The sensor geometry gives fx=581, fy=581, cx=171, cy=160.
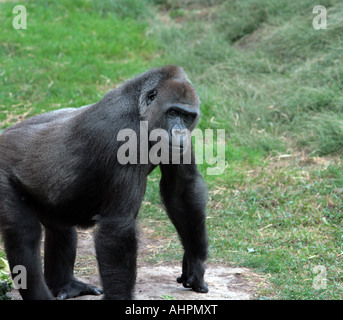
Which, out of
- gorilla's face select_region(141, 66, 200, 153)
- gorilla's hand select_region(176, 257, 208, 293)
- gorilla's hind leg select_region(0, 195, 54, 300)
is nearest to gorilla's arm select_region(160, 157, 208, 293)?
gorilla's hand select_region(176, 257, 208, 293)

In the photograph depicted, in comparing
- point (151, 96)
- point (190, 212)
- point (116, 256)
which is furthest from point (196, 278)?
point (151, 96)

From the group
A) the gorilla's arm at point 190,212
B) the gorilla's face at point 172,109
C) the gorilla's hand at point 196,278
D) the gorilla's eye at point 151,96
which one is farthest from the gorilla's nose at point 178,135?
the gorilla's hand at point 196,278

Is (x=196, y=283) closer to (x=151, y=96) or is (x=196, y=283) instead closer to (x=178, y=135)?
(x=178, y=135)

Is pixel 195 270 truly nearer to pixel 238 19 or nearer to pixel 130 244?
pixel 130 244

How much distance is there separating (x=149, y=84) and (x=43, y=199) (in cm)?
125

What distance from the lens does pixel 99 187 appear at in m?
4.48

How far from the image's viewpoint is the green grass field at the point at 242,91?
616cm

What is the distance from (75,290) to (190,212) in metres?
1.20

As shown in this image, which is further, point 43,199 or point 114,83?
point 114,83

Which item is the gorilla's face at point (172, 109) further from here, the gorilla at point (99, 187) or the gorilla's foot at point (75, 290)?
the gorilla's foot at point (75, 290)

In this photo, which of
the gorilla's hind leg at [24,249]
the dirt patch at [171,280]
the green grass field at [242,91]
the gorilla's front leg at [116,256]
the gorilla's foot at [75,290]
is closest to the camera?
the gorilla's front leg at [116,256]
